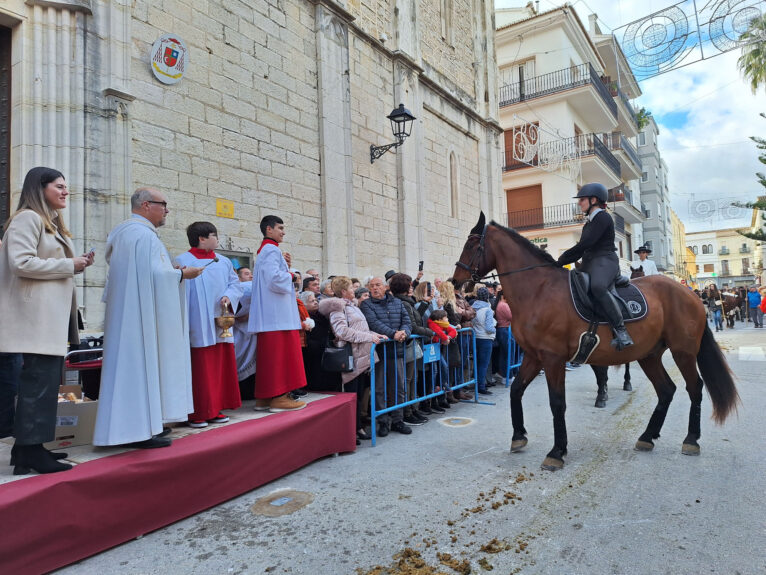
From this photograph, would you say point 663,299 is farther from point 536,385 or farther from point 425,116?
point 425,116

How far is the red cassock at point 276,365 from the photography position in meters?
4.52

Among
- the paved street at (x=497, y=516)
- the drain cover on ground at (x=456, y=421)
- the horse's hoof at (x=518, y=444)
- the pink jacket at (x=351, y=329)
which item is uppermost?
the pink jacket at (x=351, y=329)

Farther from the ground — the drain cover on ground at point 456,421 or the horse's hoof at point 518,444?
the horse's hoof at point 518,444

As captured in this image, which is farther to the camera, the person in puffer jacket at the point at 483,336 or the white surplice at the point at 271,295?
the person in puffer jacket at the point at 483,336

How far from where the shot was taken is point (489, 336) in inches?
314

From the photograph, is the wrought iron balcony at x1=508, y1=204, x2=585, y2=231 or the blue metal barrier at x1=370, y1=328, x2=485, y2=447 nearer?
the blue metal barrier at x1=370, y1=328, x2=485, y2=447

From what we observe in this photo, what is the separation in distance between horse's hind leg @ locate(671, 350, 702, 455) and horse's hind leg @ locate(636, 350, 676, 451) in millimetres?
172

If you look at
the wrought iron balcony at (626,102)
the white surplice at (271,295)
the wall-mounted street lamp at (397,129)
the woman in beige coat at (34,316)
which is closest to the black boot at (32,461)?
the woman in beige coat at (34,316)

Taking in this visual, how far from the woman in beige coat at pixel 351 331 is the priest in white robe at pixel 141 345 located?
2077 millimetres

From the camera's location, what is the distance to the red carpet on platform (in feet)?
8.46

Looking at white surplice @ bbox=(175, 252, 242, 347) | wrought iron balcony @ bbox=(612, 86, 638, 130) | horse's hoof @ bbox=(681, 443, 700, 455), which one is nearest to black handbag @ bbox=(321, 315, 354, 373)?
white surplice @ bbox=(175, 252, 242, 347)

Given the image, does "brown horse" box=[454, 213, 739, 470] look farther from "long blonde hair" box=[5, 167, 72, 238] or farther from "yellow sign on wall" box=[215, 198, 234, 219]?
"yellow sign on wall" box=[215, 198, 234, 219]

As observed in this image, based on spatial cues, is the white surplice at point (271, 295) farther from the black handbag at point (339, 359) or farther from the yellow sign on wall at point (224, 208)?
the yellow sign on wall at point (224, 208)

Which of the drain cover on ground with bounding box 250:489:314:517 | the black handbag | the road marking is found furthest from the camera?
the road marking
